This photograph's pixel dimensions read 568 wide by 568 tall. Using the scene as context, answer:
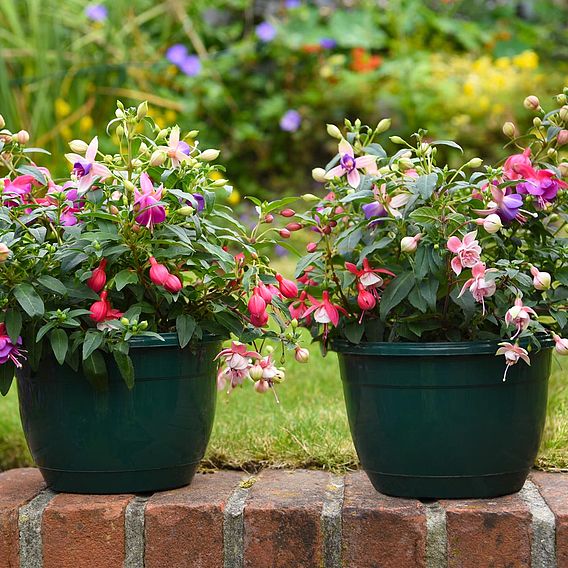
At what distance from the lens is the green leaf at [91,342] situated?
1.34m

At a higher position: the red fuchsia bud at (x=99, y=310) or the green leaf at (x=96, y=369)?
the red fuchsia bud at (x=99, y=310)

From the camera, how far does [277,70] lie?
191 inches

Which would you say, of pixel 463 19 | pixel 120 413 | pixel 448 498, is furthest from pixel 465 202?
pixel 463 19

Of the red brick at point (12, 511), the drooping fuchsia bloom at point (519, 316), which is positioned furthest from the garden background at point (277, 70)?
the drooping fuchsia bloom at point (519, 316)

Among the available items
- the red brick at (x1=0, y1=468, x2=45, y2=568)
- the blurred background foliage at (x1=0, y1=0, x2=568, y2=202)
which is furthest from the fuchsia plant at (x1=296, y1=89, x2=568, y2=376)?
the blurred background foliage at (x1=0, y1=0, x2=568, y2=202)

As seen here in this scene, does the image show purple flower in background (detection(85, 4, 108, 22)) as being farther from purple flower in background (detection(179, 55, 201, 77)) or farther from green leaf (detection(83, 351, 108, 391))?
green leaf (detection(83, 351, 108, 391))

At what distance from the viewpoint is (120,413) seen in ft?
4.69

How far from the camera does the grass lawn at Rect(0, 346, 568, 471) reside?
168cm

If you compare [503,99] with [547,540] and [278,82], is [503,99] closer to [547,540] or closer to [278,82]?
[278,82]

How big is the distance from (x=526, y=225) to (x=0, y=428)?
1231mm

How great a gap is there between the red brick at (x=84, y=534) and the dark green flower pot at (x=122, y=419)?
52 millimetres

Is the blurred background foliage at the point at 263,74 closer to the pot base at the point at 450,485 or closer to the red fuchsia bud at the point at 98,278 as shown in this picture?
the red fuchsia bud at the point at 98,278

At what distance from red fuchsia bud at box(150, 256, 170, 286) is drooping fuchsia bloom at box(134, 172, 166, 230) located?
0.06 m

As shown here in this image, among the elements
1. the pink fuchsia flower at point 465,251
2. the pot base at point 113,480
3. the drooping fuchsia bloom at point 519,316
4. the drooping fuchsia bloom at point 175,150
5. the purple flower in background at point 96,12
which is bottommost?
the pot base at point 113,480
